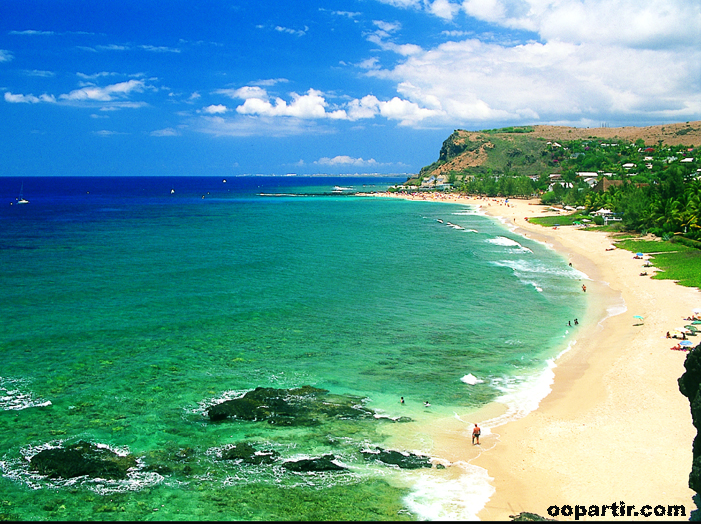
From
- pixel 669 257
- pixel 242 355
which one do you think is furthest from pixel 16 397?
pixel 669 257

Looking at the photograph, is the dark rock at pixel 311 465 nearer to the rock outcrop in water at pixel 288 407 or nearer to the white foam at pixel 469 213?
the rock outcrop in water at pixel 288 407

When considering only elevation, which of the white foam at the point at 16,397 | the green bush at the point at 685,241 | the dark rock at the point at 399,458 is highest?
the green bush at the point at 685,241

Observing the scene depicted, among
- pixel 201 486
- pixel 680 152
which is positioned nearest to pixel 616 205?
pixel 201 486

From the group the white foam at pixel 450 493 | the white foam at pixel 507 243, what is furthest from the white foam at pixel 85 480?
the white foam at pixel 507 243

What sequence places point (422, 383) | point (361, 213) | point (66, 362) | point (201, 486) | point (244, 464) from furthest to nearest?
point (361, 213), point (66, 362), point (422, 383), point (244, 464), point (201, 486)

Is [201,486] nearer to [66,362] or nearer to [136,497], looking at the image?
[136,497]

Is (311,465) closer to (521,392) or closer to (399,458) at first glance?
(399,458)
